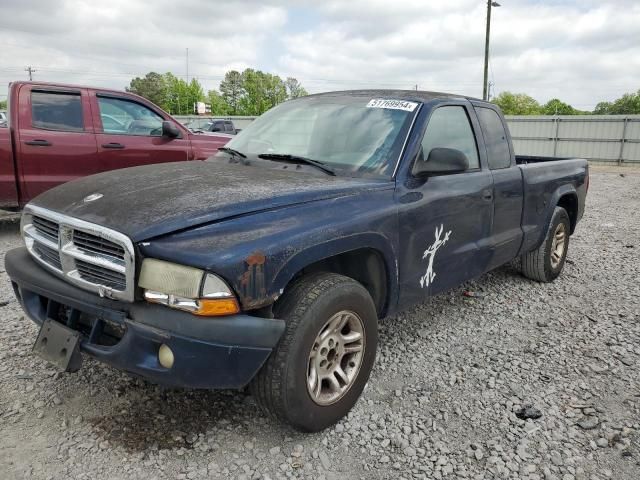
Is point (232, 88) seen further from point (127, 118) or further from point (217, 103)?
point (127, 118)

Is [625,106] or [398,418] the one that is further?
[625,106]

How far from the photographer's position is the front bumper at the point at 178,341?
80.5 inches

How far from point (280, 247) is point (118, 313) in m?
0.74

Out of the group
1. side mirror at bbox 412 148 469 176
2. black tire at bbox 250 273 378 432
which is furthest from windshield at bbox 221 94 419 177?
black tire at bbox 250 273 378 432

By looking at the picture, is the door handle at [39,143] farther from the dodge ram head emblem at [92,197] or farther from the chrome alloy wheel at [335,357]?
the chrome alloy wheel at [335,357]

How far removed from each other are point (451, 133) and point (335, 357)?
6.17ft

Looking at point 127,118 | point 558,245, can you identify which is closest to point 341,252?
point 558,245

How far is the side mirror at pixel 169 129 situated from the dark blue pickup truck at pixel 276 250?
10.3 ft

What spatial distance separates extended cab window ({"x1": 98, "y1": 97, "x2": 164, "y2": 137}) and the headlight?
5006 mm

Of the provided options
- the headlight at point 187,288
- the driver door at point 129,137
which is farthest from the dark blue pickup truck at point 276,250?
the driver door at point 129,137

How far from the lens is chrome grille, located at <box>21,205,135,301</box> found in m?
2.12

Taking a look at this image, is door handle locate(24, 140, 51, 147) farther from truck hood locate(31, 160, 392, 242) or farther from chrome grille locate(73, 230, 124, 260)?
chrome grille locate(73, 230, 124, 260)

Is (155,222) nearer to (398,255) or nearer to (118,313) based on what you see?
(118,313)

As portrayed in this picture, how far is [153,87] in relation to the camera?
3371 inches
